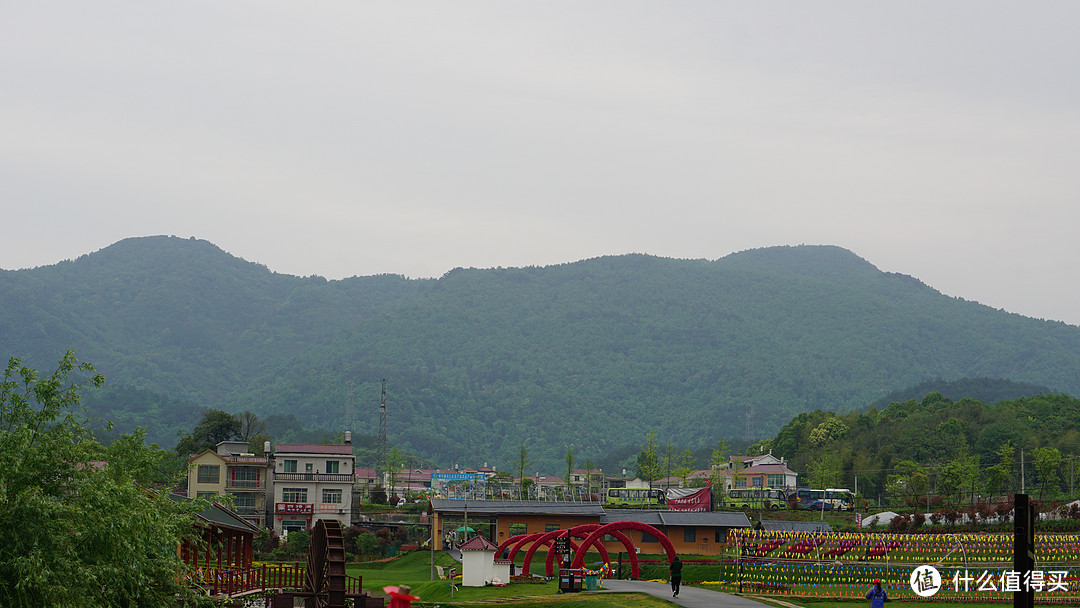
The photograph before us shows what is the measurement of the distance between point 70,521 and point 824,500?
78995 millimetres

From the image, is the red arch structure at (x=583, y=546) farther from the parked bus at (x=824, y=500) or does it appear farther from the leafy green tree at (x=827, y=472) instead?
the leafy green tree at (x=827, y=472)

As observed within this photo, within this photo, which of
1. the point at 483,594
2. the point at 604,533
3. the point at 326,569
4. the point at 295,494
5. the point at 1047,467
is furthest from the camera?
the point at 1047,467

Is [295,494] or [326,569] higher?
[326,569]

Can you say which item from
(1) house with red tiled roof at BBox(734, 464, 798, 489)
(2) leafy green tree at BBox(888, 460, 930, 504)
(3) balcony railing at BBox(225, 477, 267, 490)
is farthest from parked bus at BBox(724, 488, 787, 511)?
(3) balcony railing at BBox(225, 477, 267, 490)

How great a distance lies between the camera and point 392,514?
304 ft

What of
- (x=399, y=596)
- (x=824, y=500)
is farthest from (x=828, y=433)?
(x=399, y=596)

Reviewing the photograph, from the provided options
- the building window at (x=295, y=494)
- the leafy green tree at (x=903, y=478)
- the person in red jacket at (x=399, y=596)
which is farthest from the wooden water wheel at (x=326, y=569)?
the leafy green tree at (x=903, y=478)

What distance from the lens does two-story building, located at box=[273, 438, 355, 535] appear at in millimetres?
81125

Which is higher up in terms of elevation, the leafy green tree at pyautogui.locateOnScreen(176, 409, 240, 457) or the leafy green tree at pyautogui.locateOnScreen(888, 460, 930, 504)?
the leafy green tree at pyautogui.locateOnScreen(176, 409, 240, 457)

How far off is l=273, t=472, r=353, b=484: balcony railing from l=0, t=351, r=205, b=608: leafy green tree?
52790mm

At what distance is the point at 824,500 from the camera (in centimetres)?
9506

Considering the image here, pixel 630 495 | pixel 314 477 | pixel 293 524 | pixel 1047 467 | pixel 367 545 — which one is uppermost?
pixel 1047 467

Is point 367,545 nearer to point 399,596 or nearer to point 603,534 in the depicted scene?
point 603,534

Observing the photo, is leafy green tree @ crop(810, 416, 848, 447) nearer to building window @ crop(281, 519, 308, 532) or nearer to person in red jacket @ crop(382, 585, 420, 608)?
building window @ crop(281, 519, 308, 532)
